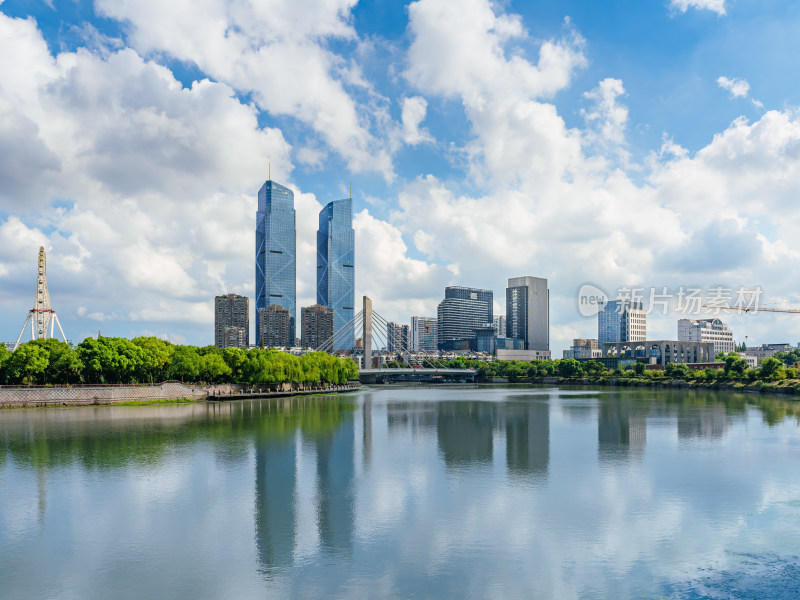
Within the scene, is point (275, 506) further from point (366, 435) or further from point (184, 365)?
point (184, 365)

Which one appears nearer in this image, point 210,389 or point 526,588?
point 526,588

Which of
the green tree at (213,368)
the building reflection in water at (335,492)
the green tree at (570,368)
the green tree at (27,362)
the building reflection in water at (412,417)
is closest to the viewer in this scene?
the building reflection in water at (335,492)

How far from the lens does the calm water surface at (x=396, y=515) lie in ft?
49.4

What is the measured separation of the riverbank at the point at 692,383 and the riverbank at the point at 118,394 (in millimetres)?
71359

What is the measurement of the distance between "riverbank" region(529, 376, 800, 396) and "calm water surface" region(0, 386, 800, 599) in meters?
55.3

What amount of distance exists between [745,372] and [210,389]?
3242 inches

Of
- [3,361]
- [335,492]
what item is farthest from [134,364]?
[335,492]

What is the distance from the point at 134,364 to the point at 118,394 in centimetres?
415

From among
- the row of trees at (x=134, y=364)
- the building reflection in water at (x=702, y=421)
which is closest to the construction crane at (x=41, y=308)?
the row of trees at (x=134, y=364)

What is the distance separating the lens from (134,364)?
64188 mm

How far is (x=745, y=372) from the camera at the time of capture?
99812mm

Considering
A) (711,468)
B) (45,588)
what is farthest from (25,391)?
(711,468)

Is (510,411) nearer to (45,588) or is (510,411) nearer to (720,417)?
→ (720,417)

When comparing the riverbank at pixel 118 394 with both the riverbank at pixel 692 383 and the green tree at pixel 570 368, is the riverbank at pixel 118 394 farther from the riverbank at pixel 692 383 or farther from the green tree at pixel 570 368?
the green tree at pixel 570 368
